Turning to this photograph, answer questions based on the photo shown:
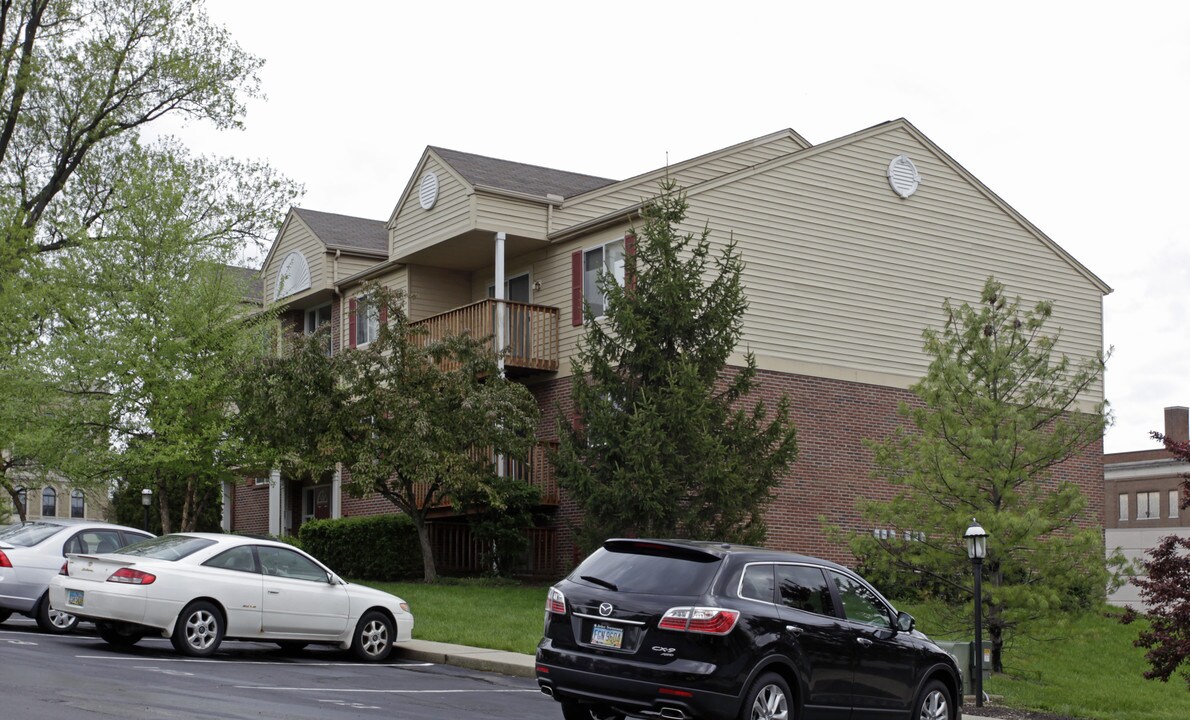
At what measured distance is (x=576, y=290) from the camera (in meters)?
28.0

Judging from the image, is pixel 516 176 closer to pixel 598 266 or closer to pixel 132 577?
pixel 598 266

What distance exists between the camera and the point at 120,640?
15422 millimetres

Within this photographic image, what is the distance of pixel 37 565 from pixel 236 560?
10.4 feet

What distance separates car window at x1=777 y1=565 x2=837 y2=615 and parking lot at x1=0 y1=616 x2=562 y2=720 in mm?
2662

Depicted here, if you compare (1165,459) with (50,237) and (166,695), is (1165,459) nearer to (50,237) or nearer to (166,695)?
(50,237)

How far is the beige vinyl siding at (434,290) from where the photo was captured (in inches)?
1247

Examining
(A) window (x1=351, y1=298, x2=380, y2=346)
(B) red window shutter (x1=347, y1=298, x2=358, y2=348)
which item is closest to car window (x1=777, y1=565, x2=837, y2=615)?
(A) window (x1=351, y1=298, x2=380, y2=346)

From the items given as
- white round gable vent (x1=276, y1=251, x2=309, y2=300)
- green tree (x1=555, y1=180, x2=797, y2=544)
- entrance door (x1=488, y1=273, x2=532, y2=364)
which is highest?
white round gable vent (x1=276, y1=251, x2=309, y2=300)

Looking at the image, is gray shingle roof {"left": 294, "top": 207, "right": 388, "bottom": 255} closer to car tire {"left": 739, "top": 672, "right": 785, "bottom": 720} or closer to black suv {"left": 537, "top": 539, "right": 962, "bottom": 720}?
black suv {"left": 537, "top": 539, "right": 962, "bottom": 720}

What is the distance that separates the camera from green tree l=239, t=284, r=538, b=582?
24.5 m

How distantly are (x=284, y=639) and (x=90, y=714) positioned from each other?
228 inches

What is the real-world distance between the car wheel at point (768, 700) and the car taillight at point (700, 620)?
1.65 feet

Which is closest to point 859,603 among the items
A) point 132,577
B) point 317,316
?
point 132,577

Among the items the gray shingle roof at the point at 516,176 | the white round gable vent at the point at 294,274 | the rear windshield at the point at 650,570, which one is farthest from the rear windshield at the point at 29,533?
the white round gable vent at the point at 294,274
